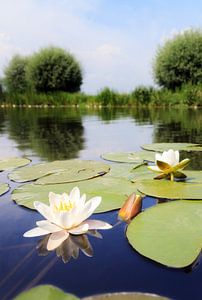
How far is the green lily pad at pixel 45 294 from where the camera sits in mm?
484

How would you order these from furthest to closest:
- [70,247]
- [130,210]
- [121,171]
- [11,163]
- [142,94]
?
[142,94]
[11,163]
[121,171]
[130,210]
[70,247]

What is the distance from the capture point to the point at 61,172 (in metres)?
1.43

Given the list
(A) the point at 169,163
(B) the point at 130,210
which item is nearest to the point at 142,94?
(A) the point at 169,163

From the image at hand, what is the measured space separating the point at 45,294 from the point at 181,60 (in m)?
10.7

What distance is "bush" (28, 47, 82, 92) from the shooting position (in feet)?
45.5

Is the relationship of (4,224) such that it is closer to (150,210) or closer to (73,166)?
(150,210)

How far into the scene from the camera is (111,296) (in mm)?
474

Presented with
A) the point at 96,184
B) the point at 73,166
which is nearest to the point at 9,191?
the point at 96,184

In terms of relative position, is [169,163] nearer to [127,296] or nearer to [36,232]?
[36,232]

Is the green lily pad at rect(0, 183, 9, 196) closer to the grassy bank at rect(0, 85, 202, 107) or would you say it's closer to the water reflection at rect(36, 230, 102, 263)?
the water reflection at rect(36, 230, 102, 263)

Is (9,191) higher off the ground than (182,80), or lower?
lower

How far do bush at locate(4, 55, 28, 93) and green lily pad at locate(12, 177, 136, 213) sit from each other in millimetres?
15448

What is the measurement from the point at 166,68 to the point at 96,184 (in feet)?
33.2

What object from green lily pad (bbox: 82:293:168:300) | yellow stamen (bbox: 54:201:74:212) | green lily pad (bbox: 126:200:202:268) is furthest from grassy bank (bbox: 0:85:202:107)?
green lily pad (bbox: 82:293:168:300)
